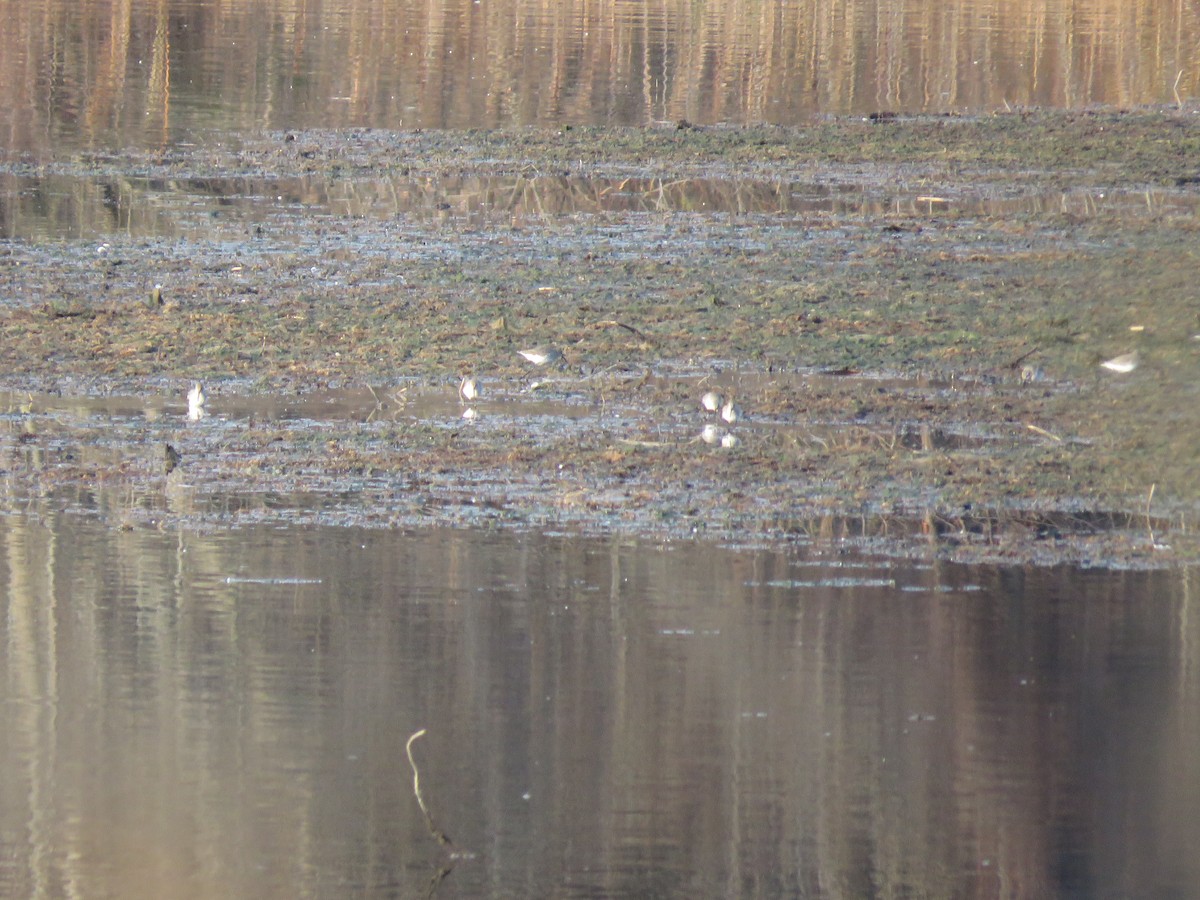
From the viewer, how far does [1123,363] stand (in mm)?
7211

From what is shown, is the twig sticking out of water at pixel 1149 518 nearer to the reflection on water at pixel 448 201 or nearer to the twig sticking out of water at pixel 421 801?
the twig sticking out of water at pixel 421 801

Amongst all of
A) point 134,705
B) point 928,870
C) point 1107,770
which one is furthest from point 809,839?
point 134,705

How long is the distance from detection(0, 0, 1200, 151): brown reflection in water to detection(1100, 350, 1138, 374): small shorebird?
9.52m

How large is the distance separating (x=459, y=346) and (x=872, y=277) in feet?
8.41

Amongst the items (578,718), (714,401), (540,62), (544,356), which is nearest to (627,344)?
(544,356)

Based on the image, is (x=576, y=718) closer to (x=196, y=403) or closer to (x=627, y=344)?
(x=196, y=403)

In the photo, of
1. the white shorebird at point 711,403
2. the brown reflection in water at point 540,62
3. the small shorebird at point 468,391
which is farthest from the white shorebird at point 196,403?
the brown reflection in water at point 540,62

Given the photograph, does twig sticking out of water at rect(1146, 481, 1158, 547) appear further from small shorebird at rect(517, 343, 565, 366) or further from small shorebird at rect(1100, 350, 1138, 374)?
small shorebird at rect(517, 343, 565, 366)

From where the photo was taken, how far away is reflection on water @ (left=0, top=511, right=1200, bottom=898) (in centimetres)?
461

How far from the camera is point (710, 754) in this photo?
5105 millimetres

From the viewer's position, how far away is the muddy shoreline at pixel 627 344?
6801mm

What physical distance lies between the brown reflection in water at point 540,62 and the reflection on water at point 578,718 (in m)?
9.66

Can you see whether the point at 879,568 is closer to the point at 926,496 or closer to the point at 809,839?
the point at 926,496

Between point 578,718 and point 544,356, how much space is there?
140 inches
